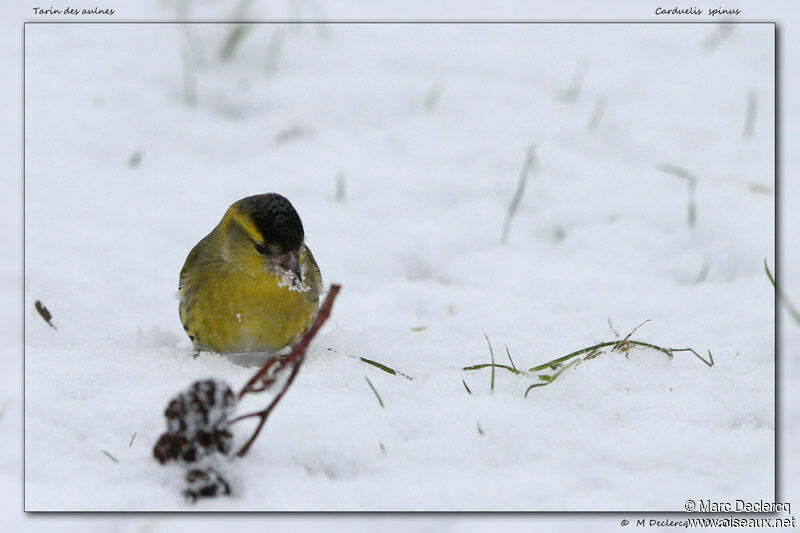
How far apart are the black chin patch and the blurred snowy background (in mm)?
479

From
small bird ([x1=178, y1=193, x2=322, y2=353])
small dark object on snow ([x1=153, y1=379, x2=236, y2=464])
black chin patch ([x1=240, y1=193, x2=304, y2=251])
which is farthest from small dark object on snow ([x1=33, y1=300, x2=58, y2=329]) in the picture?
small dark object on snow ([x1=153, y1=379, x2=236, y2=464])

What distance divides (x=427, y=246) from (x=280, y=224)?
4.76 ft

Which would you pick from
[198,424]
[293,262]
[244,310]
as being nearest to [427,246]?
[293,262]

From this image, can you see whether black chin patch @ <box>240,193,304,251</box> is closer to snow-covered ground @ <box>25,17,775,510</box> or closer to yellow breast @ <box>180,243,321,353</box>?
yellow breast @ <box>180,243,321,353</box>

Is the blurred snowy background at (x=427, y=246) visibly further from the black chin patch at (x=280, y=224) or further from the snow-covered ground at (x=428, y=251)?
the black chin patch at (x=280, y=224)

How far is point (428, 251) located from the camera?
445 cm

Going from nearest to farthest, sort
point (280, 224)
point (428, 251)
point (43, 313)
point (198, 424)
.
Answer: point (198, 424), point (280, 224), point (43, 313), point (428, 251)

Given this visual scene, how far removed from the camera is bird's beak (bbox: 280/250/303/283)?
318 centimetres

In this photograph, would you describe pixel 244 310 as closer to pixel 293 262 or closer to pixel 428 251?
pixel 293 262

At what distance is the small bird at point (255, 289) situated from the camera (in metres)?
3.18

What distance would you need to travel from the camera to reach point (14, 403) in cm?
267

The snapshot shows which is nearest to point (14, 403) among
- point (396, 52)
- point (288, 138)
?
point (288, 138)

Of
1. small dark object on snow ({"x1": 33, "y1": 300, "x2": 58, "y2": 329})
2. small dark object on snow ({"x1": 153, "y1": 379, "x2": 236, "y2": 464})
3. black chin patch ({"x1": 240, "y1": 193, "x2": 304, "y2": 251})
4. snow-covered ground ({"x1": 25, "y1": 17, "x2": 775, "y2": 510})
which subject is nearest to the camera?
small dark object on snow ({"x1": 153, "y1": 379, "x2": 236, "y2": 464})

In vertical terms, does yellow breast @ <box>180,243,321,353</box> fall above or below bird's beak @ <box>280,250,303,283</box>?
below
